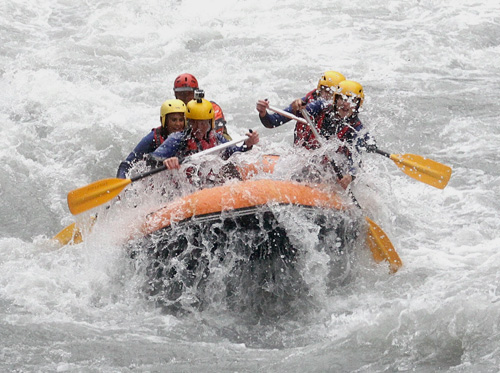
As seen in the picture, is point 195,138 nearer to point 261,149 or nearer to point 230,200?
point 261,149

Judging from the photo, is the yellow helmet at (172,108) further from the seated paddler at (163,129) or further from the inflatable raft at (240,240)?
the inflatable raft at (240,240)

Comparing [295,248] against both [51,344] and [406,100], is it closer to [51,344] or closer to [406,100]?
[51,344]

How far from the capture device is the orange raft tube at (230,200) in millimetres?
5574

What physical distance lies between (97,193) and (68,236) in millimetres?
1225

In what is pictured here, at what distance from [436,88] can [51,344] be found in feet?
26.6

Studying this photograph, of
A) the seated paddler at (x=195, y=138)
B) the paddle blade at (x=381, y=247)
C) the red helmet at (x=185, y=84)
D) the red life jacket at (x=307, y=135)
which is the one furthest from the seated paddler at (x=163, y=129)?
the paddle blade at (x=381, y=247)

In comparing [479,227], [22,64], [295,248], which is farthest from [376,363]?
[22,64]

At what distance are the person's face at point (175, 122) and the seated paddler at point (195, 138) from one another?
243 millimetres

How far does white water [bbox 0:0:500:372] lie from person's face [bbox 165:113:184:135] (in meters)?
0.88

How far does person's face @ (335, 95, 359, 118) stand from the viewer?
631 centimetres

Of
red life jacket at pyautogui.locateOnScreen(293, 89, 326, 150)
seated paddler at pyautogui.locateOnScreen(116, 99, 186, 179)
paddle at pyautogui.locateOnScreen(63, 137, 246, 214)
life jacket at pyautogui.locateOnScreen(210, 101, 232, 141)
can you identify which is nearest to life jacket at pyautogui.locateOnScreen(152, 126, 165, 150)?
seated paddler at pyautogui.locateOnScreen(116, 99, 186, 179)

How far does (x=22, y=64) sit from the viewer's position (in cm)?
1198

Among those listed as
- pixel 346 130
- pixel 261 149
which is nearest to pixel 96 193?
pixel 261 149

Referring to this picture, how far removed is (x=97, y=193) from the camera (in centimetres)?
593
